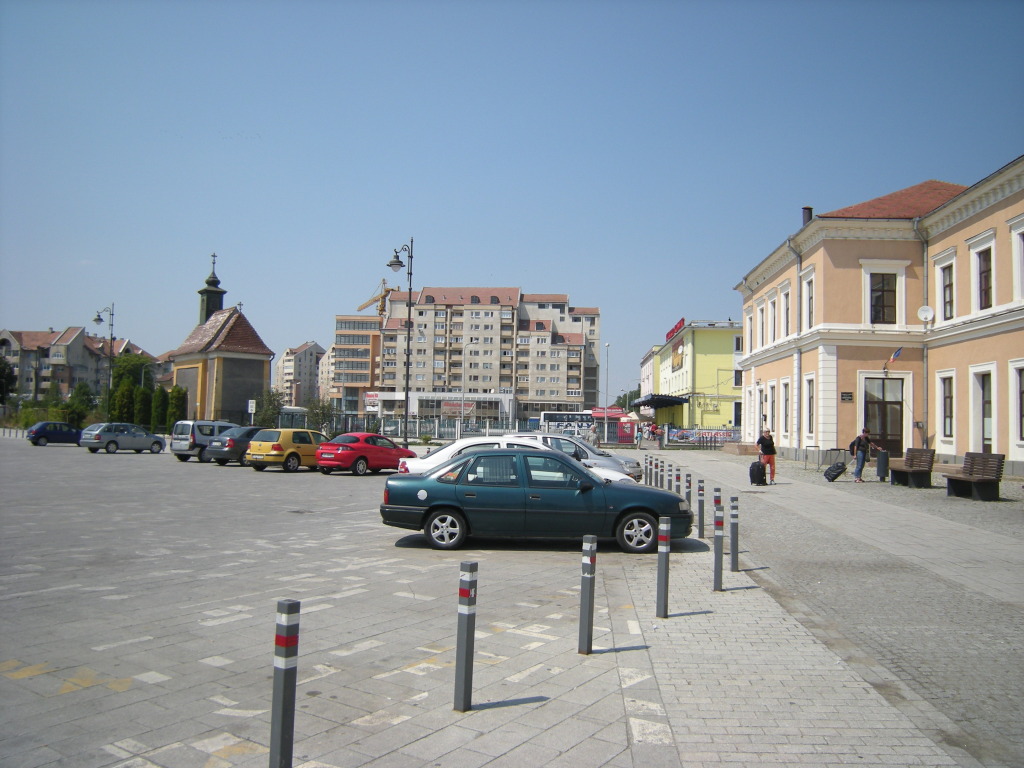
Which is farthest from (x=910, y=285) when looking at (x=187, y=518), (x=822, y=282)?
(x=187, y=518)

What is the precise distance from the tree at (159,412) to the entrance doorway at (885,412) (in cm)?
5419

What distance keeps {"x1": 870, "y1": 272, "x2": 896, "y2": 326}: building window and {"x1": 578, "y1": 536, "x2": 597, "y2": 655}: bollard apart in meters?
31.7

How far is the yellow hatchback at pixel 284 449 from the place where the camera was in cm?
2689

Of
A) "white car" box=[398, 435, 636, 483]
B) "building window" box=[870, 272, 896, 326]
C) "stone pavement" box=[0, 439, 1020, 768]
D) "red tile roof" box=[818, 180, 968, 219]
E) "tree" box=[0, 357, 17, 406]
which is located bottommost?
"stone pavement" box=[0, 439, 1020, 768]

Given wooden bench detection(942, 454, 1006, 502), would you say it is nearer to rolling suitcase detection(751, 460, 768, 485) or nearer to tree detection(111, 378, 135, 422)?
rolling suitcase detection(751, 460, 768, 485)

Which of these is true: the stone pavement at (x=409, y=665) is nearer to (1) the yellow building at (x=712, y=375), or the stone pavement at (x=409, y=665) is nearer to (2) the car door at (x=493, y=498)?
(2) the car door at (x=493, y=498)

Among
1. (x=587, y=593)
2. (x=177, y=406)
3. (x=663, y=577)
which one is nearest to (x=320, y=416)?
(x=177, y=406)

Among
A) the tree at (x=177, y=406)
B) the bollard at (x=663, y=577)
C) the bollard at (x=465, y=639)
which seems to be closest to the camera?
the bollard at (x=465, y=639)

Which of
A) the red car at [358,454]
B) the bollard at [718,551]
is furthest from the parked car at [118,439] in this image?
the bollard at [718,551]

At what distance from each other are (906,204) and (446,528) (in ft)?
105

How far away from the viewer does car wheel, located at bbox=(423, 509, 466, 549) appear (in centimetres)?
1112

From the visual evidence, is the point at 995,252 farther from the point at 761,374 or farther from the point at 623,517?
the point at 623,517

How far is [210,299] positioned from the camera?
72125 mm

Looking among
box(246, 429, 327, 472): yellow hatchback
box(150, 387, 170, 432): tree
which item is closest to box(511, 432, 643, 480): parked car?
box(246, 429, 327, 472): yellow hatchback
